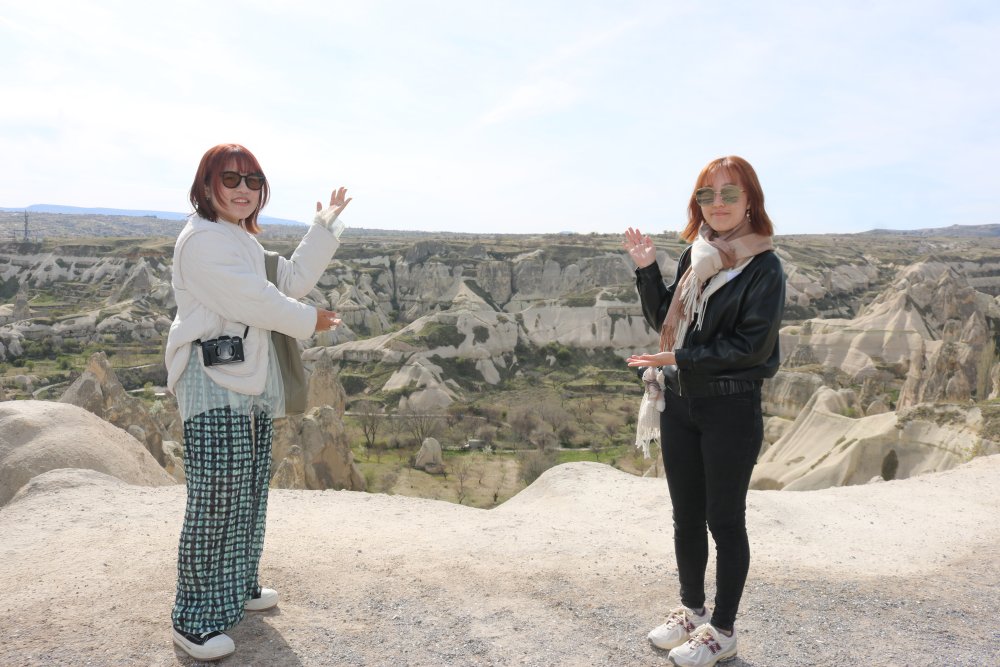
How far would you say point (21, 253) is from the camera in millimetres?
72188

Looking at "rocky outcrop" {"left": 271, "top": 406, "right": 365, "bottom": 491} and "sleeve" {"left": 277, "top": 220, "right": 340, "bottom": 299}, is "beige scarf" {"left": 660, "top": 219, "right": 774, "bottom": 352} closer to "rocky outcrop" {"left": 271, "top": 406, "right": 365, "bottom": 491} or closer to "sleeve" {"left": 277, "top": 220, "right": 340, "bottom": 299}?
"sleeve" {"left": 277, "top": 220, "right": 340, "bottom": 299}

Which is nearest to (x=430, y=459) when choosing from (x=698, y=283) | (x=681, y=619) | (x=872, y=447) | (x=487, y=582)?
(x=872, y=447)

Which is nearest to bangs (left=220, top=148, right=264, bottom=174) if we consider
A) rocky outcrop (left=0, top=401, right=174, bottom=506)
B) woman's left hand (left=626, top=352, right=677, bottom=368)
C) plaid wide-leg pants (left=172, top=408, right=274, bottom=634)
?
plaid wide-leg pants (left=172, top=408, right=274, bottom=634)

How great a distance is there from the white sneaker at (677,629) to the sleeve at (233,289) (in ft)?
6.41

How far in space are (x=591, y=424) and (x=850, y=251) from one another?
69178 mm

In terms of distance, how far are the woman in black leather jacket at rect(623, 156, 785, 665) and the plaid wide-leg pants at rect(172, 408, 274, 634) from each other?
1.65m

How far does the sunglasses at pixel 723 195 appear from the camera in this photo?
2857 millimetres

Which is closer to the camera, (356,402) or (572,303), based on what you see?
(356,402)

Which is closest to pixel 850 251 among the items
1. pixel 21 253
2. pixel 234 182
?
pixel 21 253

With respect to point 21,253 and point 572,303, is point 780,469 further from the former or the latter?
point 21,253

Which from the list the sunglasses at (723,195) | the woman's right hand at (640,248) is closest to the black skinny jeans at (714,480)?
the woman's right hand at (640,248)

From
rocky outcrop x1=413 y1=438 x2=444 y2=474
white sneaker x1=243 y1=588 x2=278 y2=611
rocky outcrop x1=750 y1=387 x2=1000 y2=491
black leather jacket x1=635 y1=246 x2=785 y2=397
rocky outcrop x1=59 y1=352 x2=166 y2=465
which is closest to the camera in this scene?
black leather jacket x1=635 y1=246 x2=785 y2=397

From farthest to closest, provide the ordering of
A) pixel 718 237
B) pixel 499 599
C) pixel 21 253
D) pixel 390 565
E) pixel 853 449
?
1. pixel 21 253
2. pixel 853 449
3. pixel 390 565
4. pixel 499 599
5. pixel 718 237

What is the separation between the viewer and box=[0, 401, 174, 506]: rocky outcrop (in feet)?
21.9
